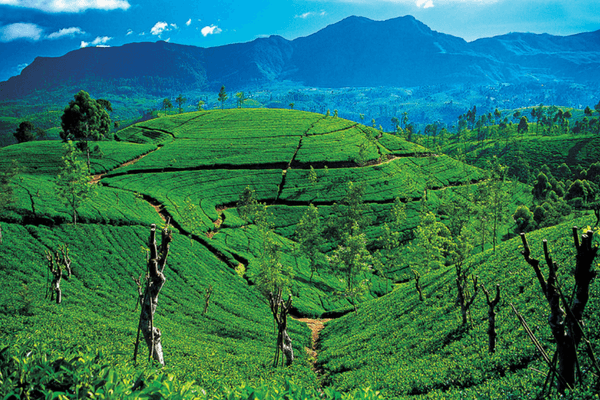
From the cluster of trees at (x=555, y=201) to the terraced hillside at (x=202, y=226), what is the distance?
13.1 m

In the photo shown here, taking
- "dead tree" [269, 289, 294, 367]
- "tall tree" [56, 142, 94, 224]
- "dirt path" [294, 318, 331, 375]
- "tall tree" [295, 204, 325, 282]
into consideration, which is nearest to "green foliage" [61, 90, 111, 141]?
"tall tree" [56, 142, 94, 224]

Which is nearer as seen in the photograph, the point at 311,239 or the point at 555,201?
the point at 311,239

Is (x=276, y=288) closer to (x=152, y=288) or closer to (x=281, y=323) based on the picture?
(x=281, y=323)

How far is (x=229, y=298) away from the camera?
42031mm

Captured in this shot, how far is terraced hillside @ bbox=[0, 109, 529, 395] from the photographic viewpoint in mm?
20953

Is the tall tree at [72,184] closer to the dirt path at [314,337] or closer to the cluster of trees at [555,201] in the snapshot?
the dirt path at [314,337]

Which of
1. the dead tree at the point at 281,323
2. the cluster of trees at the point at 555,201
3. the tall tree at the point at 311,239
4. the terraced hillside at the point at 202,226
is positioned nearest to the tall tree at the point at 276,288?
the dead tree at the point at 281,323

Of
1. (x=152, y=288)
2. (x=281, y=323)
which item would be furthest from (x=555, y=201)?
(x=152, y=288)

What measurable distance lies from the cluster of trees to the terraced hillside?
43.1ft

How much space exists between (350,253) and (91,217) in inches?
1524

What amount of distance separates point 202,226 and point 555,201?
111585mm

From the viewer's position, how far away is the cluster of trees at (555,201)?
8788cm

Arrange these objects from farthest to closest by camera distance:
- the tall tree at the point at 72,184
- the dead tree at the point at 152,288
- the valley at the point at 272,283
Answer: the tall tree at the point at 72,184, the dead tree at the point at 152,288, the valley at the point at 272,283

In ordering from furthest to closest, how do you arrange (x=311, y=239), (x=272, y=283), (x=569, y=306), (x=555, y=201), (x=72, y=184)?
(x=555, y=201) < (x=311, y=239) < (x=72, y=184) < (x=272, y=283) < (x=569, y=306)
